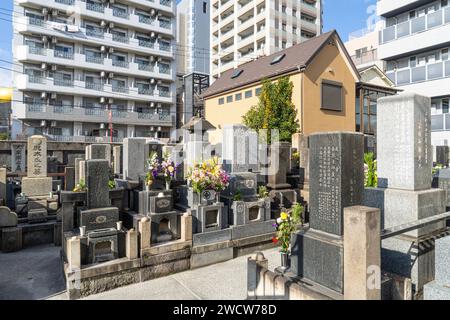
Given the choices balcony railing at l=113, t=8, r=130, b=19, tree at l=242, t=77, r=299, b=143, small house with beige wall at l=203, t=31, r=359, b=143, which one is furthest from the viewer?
balcony railing at l=113, t=8, r=130, b=19

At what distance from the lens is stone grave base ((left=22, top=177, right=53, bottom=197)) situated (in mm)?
10312

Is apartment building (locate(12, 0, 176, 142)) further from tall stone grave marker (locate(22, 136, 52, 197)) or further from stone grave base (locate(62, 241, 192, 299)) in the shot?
stone grave base (locate(62, 241, 192, 299))

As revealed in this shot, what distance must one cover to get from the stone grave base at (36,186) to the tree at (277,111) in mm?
12174

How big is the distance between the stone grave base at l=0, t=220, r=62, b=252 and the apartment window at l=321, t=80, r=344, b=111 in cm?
1763

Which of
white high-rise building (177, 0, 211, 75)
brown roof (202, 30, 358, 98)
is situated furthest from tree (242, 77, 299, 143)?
white high-rise building (177, 0, 211, 75)

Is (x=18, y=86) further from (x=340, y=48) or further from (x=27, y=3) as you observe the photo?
(x=340, y=48)

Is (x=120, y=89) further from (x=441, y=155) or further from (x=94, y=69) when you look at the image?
(x=441, y=155)

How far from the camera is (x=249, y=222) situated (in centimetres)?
795

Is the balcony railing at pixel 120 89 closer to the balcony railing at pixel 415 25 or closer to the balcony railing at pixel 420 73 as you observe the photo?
the balcony railing at pixel 415 25

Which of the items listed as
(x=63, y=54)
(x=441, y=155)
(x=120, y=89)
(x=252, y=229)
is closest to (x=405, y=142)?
(x=252, y=229)

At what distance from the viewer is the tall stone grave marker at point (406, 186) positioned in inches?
187

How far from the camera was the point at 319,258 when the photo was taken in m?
4.36

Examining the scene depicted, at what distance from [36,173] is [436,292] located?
12371 mm
